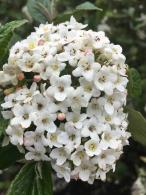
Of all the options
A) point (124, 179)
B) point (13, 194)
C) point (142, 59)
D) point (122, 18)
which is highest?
point (13, 194)

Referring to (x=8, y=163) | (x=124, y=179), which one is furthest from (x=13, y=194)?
(x=124, y=179)

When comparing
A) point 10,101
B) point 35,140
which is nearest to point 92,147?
point 35,140

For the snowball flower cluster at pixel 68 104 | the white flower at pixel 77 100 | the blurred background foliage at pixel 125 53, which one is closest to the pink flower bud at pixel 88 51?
the snowball flower cluster at pixel 68 104

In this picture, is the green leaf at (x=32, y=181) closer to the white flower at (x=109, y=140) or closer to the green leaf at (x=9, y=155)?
the green leaf at (x=9, y=155)

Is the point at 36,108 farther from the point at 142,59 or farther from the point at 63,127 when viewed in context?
the point at 142,59

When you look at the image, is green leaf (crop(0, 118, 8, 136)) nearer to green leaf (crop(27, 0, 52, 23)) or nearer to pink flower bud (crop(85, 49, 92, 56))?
pink flower bud (crop(85, 49, 92, 56))

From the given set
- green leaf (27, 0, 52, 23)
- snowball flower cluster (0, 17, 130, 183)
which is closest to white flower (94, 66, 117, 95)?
snowball flower cluster (0, 17, 130, 183)
